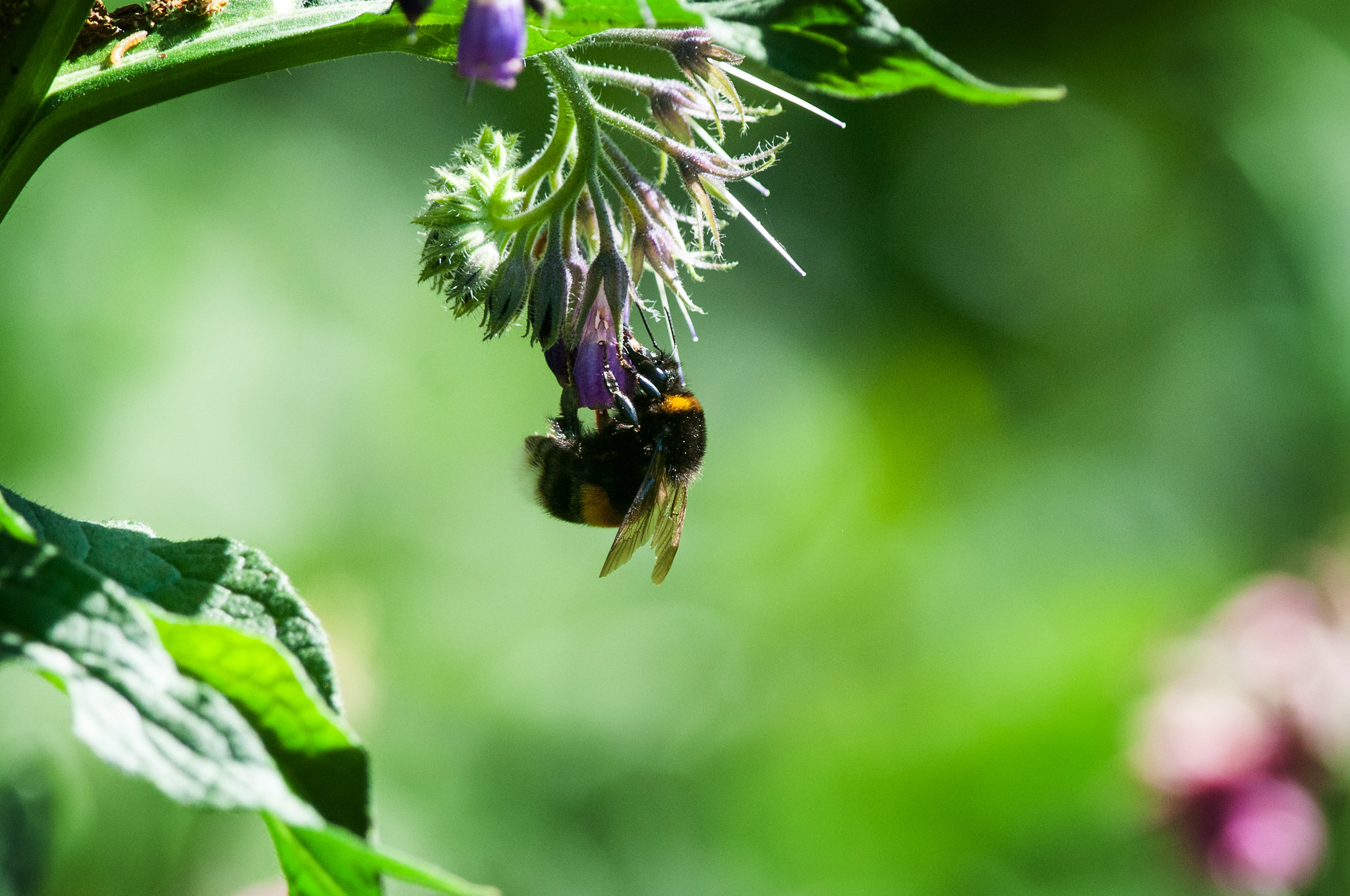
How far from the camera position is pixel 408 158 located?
17.5 ft

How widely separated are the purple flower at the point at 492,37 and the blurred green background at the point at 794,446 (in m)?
2.25

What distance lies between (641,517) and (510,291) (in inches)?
28.2

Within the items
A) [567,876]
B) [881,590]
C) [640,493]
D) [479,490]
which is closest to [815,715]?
[881,590]

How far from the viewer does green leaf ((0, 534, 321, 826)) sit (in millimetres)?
→ 826

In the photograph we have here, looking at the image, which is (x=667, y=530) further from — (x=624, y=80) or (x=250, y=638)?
(x=250, y=638)

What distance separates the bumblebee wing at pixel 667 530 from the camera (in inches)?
79.9

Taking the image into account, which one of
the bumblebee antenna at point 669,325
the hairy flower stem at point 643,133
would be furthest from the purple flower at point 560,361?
the hairy flower stem at point 643,133

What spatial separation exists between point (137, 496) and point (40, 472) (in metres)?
0.28

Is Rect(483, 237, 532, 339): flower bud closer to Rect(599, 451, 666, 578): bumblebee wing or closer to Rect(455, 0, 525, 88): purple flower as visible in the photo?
Rect(455, 0, 525, 88): purple flower

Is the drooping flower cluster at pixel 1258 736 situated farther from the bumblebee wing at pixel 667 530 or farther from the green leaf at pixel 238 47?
the green leaf at pixel 238 47

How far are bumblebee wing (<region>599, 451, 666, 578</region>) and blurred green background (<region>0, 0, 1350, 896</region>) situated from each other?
1.30 metres

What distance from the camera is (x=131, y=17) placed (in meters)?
1.14

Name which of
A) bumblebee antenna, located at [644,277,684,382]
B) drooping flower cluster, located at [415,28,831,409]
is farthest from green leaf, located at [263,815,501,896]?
bumblebee antenna, located at [644,277,684,382]

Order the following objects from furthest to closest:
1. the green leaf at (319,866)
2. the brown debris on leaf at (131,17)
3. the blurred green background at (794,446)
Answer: the blurred green background at (794,446) → the brown debris on leaf at (131,17) → the green leaf at (319,866)
